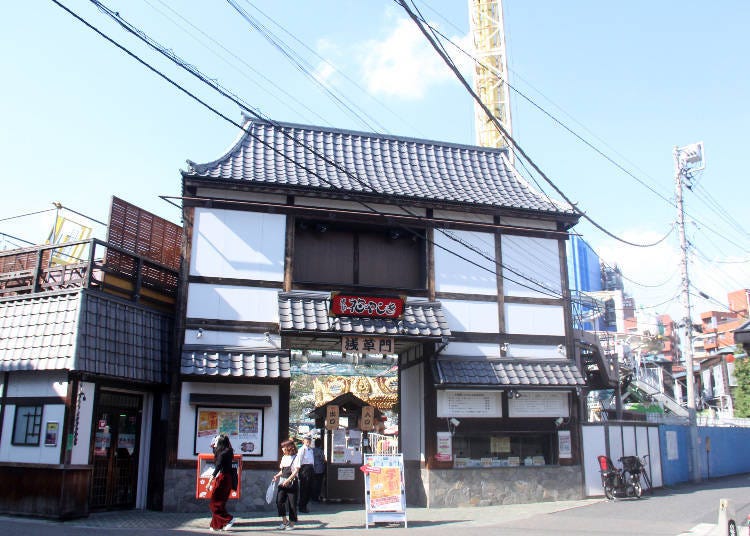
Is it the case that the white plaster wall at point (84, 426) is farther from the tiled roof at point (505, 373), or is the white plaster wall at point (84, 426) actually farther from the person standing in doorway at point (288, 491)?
the tiled roof at point (505, 373)

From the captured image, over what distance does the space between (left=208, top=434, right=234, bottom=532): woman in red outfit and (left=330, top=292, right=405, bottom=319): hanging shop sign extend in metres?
4.39

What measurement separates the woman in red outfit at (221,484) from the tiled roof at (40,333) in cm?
347

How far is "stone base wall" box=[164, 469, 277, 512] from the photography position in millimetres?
13625

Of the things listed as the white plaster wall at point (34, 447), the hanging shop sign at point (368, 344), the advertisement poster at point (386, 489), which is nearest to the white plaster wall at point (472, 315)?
the hanging shop sign at point (368, 344)

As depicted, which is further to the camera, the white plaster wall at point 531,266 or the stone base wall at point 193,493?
the white plaster wall at point 531,266

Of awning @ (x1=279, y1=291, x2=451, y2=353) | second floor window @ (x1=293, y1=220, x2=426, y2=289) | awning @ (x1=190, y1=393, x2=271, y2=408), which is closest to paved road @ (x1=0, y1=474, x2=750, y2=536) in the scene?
awning @ (x1=190, y1=393, x2=271, y2=408)

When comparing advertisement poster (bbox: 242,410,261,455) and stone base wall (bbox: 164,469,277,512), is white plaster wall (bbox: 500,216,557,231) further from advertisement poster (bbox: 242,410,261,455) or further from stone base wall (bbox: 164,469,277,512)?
stone base wall (bbox: 164,469,277,512)

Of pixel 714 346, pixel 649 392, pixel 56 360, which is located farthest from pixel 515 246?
pixel 714 346

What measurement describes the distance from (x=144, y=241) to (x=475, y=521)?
1039cm

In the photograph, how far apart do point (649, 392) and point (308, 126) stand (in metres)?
25.6

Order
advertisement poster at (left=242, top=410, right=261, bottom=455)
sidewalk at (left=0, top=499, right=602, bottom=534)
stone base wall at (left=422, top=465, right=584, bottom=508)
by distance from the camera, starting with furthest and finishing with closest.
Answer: stone base wall at (left=422, top=465, right=584, bottom=508) < advertisement poster at (left=242, top=410, right=261, bottom=455) < sidewalk at (left=0, top=499, right=602, bottom=534)

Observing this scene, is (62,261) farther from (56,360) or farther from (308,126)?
(308,126)

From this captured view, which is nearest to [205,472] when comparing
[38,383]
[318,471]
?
[38,383]

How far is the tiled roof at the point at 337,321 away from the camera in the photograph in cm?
1446
